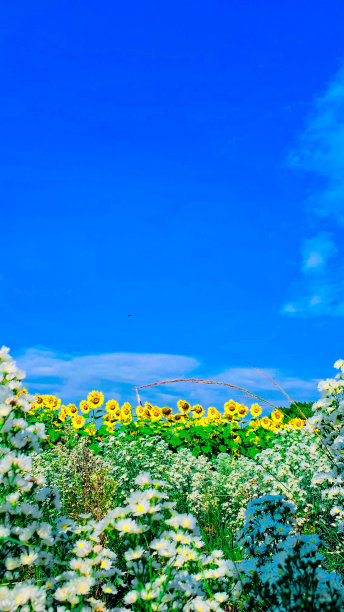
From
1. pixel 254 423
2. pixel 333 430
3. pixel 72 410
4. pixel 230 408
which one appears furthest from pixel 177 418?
pixel 333 430

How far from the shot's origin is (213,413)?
11047mm

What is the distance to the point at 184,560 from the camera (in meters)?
3.00

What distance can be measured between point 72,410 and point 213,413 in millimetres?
2973

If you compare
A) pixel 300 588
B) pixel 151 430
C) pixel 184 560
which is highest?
pixel 151 430

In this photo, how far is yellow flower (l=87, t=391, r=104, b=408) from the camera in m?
10.6

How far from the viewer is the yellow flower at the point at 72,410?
10.7 meters

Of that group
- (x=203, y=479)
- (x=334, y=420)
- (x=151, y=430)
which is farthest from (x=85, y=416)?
(x=334, y=420)

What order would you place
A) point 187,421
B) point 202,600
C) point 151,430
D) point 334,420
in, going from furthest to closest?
point 187,421 → point 151,430 → point 334,420 → point 202,600

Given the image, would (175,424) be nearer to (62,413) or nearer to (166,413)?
(166,413)

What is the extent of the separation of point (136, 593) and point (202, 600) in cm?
44

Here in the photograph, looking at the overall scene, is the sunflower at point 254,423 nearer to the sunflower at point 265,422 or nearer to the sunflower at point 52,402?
the sunflower at point 265,422

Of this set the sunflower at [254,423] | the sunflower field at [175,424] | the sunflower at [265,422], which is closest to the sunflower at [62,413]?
the sunflower field at [175,424]

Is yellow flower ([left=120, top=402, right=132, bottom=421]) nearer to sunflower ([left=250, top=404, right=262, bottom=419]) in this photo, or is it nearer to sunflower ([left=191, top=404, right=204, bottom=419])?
sunflower ([left=191, top=404, right=204, bottom=419])

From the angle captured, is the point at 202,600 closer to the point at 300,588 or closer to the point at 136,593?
the point at 136,593
